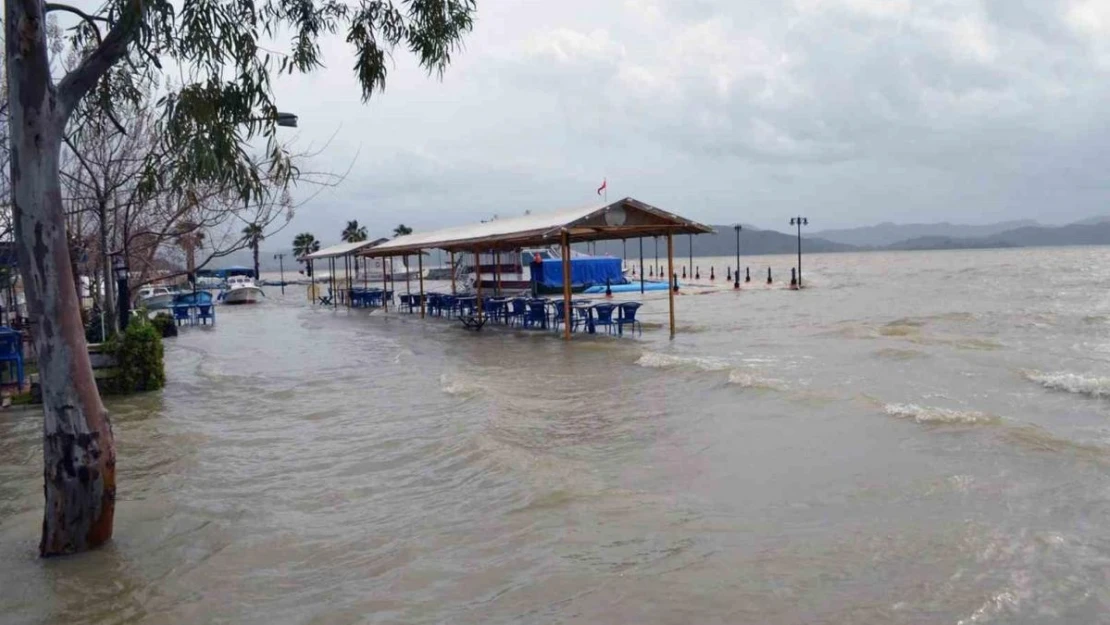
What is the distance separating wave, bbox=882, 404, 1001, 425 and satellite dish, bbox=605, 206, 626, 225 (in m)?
8.08

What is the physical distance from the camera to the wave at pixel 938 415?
9.34m

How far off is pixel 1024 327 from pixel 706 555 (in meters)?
20.3

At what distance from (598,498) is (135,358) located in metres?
9.09

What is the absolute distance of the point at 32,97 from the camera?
5.06 meters

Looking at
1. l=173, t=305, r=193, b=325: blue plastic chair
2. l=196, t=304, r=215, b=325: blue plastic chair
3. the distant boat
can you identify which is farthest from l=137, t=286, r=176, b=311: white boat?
the distant boat

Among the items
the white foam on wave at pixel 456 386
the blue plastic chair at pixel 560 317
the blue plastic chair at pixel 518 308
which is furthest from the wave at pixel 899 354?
the blue plastic chair at pixel 518 308

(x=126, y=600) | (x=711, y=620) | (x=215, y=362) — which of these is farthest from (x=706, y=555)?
(x=215, y=362)

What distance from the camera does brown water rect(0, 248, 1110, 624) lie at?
4922 mm

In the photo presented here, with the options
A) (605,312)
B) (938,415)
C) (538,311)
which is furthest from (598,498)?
(538,311)

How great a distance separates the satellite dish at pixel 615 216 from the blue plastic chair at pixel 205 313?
17.2 m

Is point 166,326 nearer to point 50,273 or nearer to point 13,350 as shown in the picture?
point 13,350

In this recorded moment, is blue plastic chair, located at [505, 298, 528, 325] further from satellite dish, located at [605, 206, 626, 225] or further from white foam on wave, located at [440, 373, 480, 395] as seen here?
white foam on wave, located at [440, 373, 480, 395]

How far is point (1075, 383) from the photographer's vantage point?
39.9ft

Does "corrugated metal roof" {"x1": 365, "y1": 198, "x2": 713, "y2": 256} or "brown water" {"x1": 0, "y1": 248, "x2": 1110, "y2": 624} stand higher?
"corrugated metal roof" {"x1": 365, "y1": 198, "x2": 713, "y2": 256}
